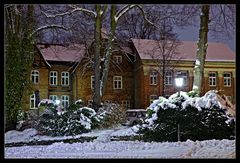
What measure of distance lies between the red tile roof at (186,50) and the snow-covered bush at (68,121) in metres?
7.04

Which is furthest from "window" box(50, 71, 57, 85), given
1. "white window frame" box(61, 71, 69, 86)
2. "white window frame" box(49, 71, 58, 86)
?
"white window frame" box(61, 71, 69, 86)

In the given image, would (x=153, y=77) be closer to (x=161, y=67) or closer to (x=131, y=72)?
(x=161, y=67)

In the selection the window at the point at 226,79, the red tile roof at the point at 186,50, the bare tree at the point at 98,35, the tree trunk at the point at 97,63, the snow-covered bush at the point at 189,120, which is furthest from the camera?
the red tile roof at the point at 186,50

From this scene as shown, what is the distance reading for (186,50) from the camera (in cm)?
2362

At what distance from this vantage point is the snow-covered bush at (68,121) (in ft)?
43.0

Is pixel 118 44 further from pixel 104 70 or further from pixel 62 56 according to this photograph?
pixel 62 56

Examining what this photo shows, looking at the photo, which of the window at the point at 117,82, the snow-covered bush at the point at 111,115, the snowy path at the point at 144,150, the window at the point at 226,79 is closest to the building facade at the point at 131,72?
the window at the point at 117,82

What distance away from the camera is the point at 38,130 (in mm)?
13867

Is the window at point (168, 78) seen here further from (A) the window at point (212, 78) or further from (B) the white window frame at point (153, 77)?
(A) the window at point (212, 78)

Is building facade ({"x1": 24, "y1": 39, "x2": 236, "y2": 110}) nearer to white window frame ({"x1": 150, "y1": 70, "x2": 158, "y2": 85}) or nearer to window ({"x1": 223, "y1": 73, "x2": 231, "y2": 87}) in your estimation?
white window frame ({"x1": 150, "y1": 70, "x2": 158, "y2": 85})

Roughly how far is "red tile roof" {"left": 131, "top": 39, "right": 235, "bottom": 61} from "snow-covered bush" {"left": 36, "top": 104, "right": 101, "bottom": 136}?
7039 millimetres

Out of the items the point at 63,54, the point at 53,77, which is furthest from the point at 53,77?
the point at 63,54

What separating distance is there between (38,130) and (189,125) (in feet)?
18.4

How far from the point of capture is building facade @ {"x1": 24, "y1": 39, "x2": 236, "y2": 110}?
65.9 ft
